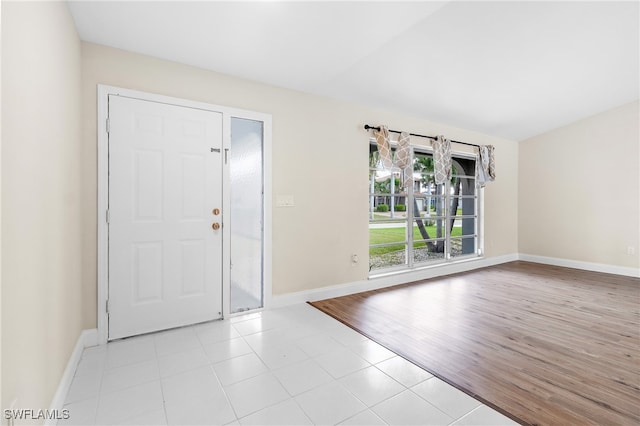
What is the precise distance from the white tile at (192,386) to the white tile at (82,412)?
36 centimetres

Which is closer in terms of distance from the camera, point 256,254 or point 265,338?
point 265,338

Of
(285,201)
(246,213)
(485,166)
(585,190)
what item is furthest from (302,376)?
(585,190)

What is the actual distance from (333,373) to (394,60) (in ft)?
9.92

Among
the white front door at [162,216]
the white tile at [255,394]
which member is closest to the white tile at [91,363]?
the white front door at [162,216]

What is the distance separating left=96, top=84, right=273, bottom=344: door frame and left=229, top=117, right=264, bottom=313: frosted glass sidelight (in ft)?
0.20

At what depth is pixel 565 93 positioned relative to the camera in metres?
4.38

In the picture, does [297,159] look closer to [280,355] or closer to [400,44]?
[400,44]

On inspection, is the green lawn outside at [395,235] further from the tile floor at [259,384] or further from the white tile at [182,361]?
the white tile at [182,361]

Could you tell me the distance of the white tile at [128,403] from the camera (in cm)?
168

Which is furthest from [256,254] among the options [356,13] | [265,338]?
[356,13]

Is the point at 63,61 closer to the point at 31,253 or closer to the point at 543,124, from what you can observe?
the point at 31,253

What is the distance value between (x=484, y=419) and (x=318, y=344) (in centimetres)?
128

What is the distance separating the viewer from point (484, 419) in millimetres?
1677

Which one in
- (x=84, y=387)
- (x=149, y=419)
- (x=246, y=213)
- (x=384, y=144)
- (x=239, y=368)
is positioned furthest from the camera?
(x=384, y=144)
